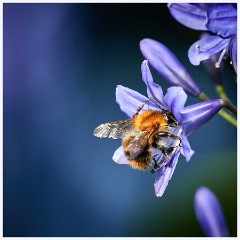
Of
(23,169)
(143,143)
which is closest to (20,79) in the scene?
(23,169)

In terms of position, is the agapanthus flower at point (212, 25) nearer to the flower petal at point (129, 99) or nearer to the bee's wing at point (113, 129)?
the flower petal at point (129, 99)

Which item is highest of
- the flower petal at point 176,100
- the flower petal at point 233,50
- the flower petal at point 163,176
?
the flower petal at point 233,50

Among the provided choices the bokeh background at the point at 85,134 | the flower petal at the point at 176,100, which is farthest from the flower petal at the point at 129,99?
the bokeh background at the point at 85,134

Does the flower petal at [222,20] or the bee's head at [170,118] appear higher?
the flower petal at [222,20]

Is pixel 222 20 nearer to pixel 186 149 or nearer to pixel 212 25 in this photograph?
pixel 212 25

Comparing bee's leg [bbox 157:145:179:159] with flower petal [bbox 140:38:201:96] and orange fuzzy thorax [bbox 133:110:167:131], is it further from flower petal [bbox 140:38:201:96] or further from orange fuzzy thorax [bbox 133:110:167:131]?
flower petal [bbox 140:38:201:96]

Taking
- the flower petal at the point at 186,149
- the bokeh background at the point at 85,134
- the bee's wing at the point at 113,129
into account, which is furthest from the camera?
the bokeh background at the point at 85,134

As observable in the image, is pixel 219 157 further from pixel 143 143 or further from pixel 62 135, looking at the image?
pixel 143 143

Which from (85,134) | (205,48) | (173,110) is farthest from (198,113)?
(85,134)
